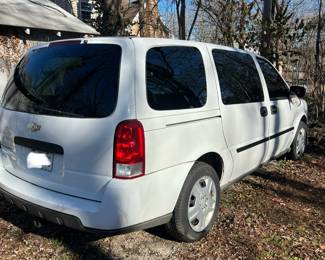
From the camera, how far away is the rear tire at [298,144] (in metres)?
6.48

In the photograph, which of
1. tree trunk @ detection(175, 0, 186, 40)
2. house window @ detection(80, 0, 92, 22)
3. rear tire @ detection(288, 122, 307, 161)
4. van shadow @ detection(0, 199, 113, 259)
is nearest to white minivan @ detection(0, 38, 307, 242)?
van shadow @ detection(0, 199, 113, 259)

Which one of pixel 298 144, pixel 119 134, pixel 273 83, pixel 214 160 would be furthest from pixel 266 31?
pixel 119 134

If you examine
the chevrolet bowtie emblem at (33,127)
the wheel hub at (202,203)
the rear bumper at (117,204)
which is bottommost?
the wheel hub at (202,203)

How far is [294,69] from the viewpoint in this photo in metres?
10.8

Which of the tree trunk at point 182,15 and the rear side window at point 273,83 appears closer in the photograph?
the rear side window at point 273,83

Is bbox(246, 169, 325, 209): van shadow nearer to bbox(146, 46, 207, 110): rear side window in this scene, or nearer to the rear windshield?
bbox(146, 46, 207, 110): rear side window

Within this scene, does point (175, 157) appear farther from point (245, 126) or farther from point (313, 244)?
point (313, 244)

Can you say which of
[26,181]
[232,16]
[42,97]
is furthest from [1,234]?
[232,16]

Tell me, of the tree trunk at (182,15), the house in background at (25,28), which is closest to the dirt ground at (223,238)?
the house in background at (25,28)

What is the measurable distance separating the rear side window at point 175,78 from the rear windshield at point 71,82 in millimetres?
319

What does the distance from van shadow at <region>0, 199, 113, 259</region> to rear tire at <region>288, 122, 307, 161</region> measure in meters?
3.88

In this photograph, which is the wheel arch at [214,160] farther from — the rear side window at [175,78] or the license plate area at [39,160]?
the license plate area at [39,160]

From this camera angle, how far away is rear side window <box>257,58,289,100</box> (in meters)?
5.29

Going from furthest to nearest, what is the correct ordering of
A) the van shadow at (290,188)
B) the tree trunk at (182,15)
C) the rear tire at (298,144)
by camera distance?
the tree trunk at (182,15) < the rear tire at (298,144) < the van shadow at (290,188)
